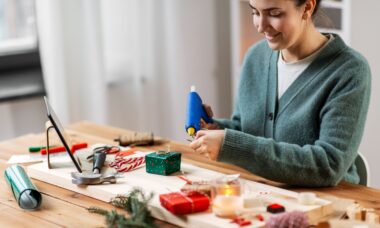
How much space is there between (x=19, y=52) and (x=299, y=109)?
1.72 m

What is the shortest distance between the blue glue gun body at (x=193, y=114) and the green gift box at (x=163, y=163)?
0.09 metres

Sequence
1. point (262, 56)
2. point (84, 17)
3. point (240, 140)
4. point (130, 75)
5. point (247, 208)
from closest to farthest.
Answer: point (247, 208)
point (240, 140)
point (262, 56)
point (84, 17)
point (130, 75)

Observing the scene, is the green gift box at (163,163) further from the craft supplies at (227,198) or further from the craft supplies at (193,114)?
the craft supplies at (227,198)

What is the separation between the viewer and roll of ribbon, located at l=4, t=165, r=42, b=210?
1.81 metres

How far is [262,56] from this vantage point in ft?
7.45

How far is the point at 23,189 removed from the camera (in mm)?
1845

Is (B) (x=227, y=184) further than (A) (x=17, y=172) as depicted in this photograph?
No

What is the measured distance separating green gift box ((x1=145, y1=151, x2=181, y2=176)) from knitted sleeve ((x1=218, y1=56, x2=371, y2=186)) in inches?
5.7

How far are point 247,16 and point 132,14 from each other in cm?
62

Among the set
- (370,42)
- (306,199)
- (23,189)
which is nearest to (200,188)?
(306,199)

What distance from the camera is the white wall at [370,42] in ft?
9.81

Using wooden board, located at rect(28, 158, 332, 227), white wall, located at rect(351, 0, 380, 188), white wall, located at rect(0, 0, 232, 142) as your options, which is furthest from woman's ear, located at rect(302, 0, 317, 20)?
white wall, located at rect(0, 0, 232, 142)

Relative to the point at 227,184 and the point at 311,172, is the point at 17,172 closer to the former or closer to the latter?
the point at 227,184

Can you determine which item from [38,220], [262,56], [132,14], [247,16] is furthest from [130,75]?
[38,220]
